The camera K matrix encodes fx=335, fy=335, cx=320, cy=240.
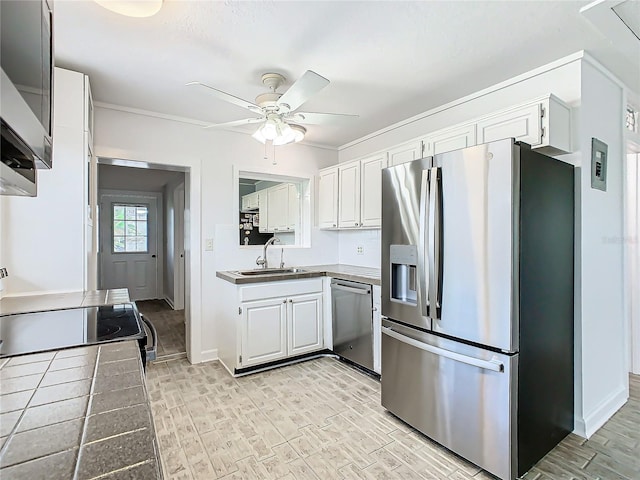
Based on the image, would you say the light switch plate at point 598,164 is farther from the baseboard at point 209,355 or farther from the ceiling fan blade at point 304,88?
the baseboard at point 209,355

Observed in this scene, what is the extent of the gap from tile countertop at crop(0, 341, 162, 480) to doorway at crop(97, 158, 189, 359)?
15.6 feet

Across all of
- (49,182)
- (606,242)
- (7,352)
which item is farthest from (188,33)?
(606,242)

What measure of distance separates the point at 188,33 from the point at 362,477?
260cm

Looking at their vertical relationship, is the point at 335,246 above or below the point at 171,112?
below

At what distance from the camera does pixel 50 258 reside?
205 cm

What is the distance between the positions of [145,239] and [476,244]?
665 cm

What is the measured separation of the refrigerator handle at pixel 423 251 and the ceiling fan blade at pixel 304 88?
80 cm

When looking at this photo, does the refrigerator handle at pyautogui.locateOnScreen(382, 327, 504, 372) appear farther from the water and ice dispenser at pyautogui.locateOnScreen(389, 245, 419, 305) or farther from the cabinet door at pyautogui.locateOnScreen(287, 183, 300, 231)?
the cabinet door at pyautogui.locateOnScreen(287, 183, 300, 231)

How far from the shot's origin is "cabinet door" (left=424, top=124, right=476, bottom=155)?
235cm

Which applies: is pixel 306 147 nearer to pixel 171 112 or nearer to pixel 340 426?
pixel 171 112

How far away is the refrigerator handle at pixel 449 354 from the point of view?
5.58 ft

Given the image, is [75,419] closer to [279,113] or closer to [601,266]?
[279,113]

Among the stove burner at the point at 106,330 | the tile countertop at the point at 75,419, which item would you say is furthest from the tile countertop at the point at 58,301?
the tile countertop at the point at 75,419

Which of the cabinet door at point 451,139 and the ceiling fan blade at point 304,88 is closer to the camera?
the ceiling fan blade at point 304,88
